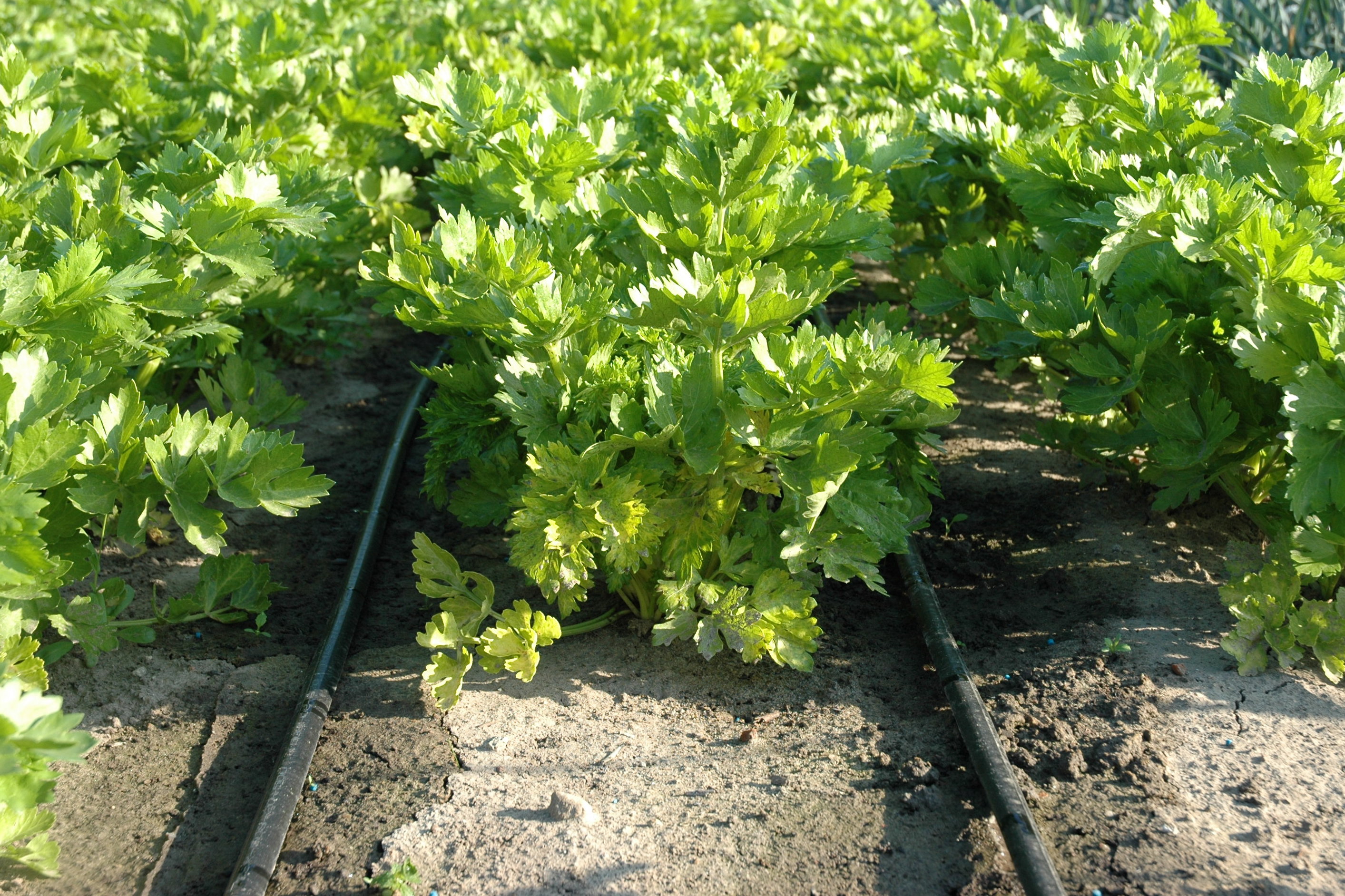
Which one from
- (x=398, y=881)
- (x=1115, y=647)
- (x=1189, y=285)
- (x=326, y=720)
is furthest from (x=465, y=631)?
(x=1189, y=285)

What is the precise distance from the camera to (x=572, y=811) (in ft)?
7.75

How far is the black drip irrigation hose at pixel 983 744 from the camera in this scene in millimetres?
2139

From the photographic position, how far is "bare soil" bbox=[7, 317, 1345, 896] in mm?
2236

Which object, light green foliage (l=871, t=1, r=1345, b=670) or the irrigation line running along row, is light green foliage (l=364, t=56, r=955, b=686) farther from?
light green foliage (l=871, t=1, r=1345, b=670)

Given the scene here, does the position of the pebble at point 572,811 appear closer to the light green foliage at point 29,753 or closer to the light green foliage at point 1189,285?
the light green foliage at point 29,753

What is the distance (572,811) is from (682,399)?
90cm

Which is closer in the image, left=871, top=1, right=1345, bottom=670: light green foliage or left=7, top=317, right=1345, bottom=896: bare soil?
left=7, top=317, right=1345, bottom=896: bare soil

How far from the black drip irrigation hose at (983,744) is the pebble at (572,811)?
820 millimetres

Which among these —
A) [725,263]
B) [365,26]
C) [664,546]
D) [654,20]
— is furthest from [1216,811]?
[365,26]

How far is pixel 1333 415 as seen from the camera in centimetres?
232

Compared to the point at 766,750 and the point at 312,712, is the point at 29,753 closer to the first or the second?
the point at 312,712

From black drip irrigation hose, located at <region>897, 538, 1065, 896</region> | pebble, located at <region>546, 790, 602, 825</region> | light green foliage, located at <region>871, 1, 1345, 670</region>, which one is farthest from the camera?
light green foliage, located at <region>871, 1, 1345, 670</region>

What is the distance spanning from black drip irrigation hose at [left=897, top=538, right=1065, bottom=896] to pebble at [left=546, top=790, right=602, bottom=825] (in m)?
0.82

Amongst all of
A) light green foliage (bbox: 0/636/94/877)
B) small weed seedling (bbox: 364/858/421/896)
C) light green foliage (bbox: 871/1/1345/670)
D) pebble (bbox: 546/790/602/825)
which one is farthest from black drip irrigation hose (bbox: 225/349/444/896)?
light green foliage (bbox: 871/1/1345/670)
